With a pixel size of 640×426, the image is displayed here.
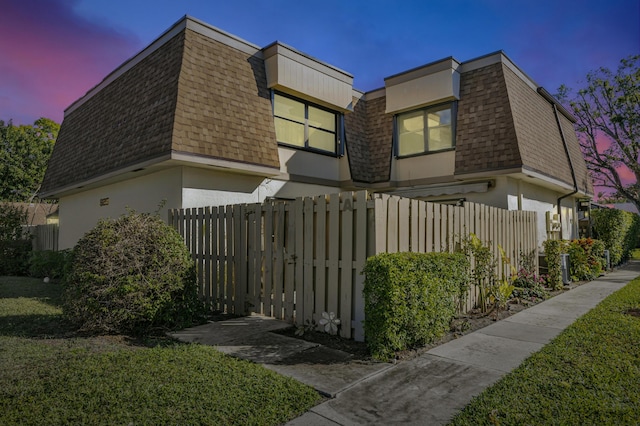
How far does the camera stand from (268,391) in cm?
342

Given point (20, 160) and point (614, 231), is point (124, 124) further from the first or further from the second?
point (20, 160)

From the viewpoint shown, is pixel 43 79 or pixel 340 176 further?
pixel 340 176

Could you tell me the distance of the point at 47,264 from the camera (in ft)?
40.4

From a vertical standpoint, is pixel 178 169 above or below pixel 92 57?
below

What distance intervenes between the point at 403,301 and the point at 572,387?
5.67 feet

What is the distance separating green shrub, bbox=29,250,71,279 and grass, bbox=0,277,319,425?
785 cm

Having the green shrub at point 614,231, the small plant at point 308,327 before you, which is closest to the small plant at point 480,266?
the small plant at point 308,327

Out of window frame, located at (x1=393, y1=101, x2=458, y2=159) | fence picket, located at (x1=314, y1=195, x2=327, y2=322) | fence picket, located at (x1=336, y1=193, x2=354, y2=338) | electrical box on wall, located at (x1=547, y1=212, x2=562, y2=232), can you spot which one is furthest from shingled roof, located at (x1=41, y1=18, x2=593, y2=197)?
fence picket, located at (x1=336, y1=193, x2=354, y2=338)

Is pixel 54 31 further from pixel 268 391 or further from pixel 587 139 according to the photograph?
pixel 587 139

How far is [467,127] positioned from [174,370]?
9960 millimetres

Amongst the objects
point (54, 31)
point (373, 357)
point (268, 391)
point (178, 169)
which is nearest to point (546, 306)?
point (373, 357)

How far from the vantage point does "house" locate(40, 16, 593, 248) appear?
8758 mm

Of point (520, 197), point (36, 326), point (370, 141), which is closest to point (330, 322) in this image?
point (36, 326)

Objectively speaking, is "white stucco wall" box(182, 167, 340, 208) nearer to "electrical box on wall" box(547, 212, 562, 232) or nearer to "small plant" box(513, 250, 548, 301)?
"small plant" box(513, 250, 548, 301)
